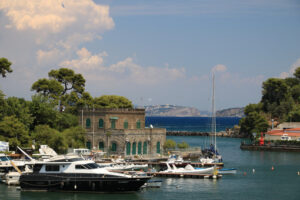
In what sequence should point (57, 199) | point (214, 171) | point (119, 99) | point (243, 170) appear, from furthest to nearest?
point (119, 99)
point (243, 170)
point (214, 171)
point (57, 199)

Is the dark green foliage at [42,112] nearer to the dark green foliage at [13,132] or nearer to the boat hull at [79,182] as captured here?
the dark green foliage at [13,132]

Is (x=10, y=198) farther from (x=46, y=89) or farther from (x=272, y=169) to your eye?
(x=46, y=89)

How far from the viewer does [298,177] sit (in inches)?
2304

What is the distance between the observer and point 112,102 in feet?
308

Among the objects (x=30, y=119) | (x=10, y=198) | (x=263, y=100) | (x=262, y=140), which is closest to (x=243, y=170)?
(x=30, y=119)

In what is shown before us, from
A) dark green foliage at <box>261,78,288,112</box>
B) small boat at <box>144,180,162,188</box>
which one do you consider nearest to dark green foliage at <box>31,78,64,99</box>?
small boat at <box>144,180,162,188</box>

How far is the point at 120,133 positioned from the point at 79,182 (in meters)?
22.5

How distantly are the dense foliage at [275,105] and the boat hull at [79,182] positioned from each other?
297ft

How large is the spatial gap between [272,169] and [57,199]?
32444mm

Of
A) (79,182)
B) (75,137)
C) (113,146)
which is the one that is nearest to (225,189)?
(79,182)

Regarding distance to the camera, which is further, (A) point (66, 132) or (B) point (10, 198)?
(A) point (66, 132)

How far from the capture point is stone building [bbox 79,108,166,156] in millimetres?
65625

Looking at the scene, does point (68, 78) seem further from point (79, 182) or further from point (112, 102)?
point (79, 182)

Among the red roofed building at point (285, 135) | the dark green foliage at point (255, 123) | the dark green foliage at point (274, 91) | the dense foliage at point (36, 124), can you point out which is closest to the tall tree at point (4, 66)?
the dense foliage at point (36, 124)
